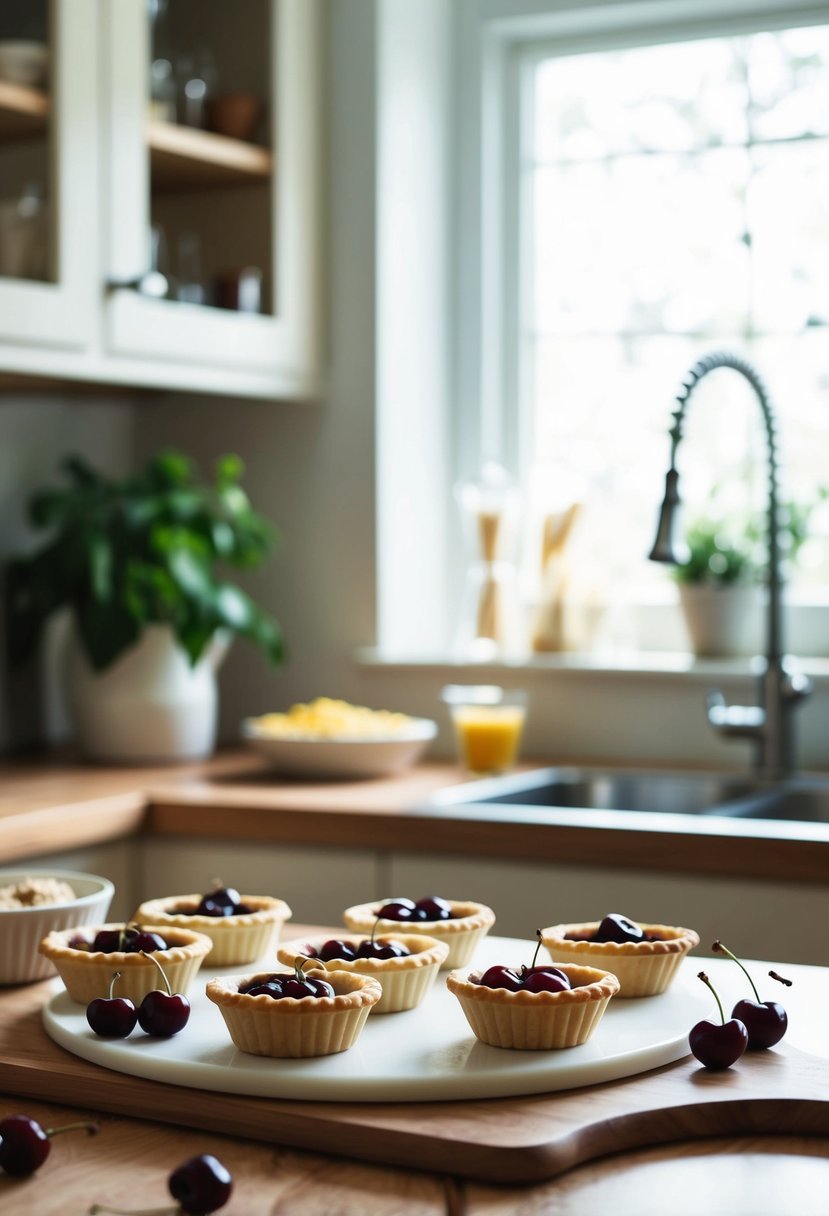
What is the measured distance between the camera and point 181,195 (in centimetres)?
237

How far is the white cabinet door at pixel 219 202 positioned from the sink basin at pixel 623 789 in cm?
76

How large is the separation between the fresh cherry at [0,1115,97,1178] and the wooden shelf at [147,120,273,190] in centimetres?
167

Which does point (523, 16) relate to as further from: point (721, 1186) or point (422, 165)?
point (721, 1186)

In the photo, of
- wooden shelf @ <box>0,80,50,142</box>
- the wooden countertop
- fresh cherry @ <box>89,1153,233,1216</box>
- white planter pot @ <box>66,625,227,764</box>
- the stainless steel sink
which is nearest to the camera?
fresh cherry @ <box>89,1153,233,1216</box>

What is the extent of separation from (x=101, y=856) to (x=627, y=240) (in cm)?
139

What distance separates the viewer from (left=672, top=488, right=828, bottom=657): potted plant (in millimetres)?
2494

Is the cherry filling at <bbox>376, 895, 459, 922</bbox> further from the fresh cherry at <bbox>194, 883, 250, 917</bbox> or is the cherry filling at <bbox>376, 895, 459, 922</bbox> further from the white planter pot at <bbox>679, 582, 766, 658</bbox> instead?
the white planter pot at <bbox>679, 582, 766, 658</bbox>

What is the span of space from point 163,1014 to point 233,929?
188 mm

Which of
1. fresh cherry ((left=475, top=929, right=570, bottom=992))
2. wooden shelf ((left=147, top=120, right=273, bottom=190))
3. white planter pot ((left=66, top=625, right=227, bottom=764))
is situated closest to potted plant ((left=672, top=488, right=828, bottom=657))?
white planter pot ((left=66, top=625, right=227, bottom=764))

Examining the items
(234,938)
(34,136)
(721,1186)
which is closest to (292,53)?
(34,136)

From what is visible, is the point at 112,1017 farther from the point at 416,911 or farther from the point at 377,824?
the point at 377,824

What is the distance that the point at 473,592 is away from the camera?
2.66 metres

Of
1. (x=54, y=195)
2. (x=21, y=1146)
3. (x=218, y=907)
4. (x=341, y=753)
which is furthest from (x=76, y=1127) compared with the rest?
(x=54, y=195)

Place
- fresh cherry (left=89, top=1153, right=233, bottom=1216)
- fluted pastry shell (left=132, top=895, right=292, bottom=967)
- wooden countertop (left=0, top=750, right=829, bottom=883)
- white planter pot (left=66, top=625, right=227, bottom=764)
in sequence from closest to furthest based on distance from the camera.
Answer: fresh cherry (left=89, top=1153, right=233, bottom=1216) < fluted pastry shell (left=132, top=895, right=292, bottom=967) < wooden countertop (left=0, top=750, right=829, bottom=883) < white planter pot (left=66, top=625, right=227, bottom=764)
